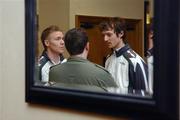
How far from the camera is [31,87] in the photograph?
4.36 feet

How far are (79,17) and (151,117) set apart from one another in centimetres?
53

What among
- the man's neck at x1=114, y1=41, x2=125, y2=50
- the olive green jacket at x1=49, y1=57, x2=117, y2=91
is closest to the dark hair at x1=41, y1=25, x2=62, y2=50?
the olive green jacket at x1=49, y1=57, x2=117, y2=91

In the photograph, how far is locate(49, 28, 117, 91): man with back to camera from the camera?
122cm

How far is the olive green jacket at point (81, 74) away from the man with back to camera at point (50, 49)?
0.11 ft

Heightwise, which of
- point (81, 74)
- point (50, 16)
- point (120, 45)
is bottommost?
point (81, 74)

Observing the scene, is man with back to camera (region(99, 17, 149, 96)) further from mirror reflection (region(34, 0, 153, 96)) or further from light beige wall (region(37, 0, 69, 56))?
light beige wall (region(37, 0, 69, 56))

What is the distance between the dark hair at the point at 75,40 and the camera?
1269 millimetres

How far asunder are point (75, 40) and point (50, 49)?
0.50ft

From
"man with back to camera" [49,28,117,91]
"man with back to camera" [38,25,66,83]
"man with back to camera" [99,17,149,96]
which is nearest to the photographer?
"man with back to camera" [99,17,149,96]

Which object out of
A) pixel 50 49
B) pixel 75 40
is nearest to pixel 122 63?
pixel 75 40

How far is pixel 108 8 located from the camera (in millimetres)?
1309
